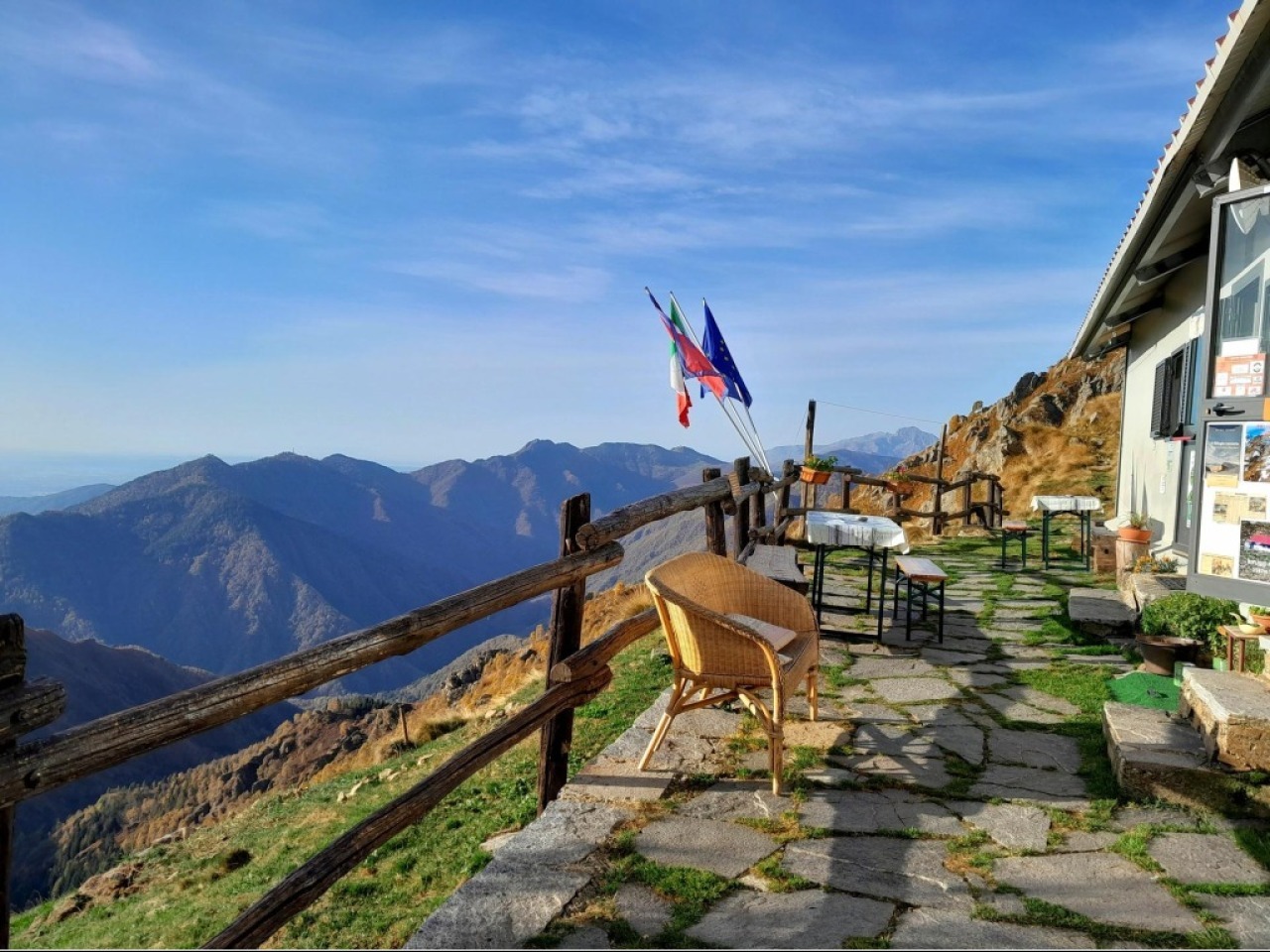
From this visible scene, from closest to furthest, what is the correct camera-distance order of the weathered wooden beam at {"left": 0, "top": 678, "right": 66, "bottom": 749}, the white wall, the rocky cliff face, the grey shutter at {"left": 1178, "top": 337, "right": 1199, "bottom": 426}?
the weathered wooden beam at {"left": 0, "top": 678, "right": 66, "bottom": 749}, the grey shutter at {"left": 1178, "top": 337, "right": 1199, "bottom": 426}, the white wall, the rocky cliff face

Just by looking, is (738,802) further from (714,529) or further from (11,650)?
(714,529)

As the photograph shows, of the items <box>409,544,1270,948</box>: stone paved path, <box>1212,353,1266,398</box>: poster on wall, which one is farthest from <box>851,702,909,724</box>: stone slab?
<box>1212,353,1266,398</box>: poster on wall

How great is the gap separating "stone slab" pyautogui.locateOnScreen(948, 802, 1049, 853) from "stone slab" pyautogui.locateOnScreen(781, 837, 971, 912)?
0.28 meters

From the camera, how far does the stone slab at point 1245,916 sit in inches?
91.2

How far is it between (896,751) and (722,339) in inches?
277

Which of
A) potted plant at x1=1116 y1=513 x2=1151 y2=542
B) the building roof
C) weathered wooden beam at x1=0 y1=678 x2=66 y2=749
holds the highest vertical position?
the building roof

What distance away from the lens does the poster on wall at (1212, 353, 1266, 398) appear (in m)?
3.79

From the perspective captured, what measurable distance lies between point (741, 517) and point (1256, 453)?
4311 millimetres

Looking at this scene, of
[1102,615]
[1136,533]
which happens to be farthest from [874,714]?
[1136,533]

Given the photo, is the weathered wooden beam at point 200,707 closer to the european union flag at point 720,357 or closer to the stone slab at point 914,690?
the stone slab at point 914,690

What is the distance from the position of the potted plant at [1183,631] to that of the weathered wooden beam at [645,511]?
291 centimetres

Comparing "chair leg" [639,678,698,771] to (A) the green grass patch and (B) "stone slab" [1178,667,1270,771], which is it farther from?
(A) the green grass patch

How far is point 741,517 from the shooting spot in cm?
764

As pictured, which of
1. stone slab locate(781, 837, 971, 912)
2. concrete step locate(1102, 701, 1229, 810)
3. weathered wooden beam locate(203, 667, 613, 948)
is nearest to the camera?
weathered wooden beam locate(203, 667, 613, 948)
